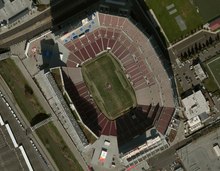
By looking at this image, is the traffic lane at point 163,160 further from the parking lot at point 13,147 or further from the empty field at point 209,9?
the empty field at point 209,9

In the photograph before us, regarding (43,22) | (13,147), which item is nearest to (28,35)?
(43,22)

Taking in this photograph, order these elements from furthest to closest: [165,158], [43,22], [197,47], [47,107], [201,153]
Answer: [43,22]
[47,107]
[197,47]
[165,158]
[201,153]

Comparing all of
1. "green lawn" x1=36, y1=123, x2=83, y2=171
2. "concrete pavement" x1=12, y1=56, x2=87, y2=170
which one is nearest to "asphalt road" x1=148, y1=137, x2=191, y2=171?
"concrete pavement" x1=12, y1=56, x2=87, y2=170

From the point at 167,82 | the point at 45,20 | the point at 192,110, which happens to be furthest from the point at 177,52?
the point at 45,20

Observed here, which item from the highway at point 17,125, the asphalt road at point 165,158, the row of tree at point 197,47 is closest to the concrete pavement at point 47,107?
the highway at point 17,125

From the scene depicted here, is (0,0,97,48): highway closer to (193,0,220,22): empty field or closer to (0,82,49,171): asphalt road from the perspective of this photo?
(0,82,49,171): asphalt road

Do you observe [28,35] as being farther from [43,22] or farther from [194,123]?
[194,123]

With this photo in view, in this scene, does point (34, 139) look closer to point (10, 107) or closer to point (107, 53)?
point (10, 107)
